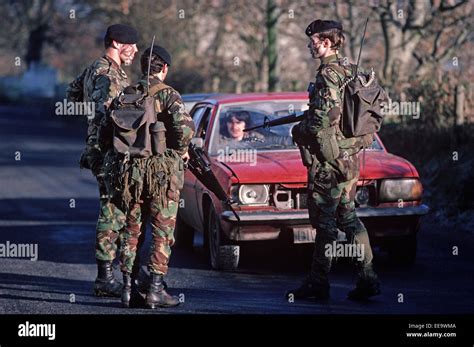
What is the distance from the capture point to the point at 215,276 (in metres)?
9.91

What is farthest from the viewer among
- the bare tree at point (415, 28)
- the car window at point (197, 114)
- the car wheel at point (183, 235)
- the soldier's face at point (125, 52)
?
the bare tree at point (415, 28)

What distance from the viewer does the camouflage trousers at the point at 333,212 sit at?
838 centimetres

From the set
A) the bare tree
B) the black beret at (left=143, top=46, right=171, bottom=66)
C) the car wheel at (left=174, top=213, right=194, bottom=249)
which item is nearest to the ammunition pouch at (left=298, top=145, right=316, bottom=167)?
the black beret at (left=143, top=46, right=171, bottom=66)

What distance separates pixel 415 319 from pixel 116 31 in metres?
3.11

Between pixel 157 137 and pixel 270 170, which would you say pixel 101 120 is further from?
pixel 270 170

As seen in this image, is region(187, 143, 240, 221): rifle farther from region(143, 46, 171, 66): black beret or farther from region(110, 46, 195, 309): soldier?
region(143, 46, 171, 66): black beret

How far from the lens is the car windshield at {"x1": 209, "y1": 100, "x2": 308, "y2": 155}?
10.8 m

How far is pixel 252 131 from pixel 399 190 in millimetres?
1627

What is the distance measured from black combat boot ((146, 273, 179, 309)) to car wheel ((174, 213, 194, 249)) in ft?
11.9

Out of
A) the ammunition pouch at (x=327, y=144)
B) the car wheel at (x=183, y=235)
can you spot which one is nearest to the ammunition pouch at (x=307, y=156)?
the ammunition pouch at (x=327, y=144)

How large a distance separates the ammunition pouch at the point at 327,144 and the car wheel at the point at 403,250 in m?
2.05

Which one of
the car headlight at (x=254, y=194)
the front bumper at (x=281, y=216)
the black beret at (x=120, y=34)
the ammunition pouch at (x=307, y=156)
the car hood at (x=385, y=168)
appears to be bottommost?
the front bumper at (x=281, y=216)

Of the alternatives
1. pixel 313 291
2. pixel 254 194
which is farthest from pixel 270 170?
pixel 313 291

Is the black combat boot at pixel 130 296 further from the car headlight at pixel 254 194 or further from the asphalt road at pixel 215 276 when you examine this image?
the car headlight at pixel 254 194
